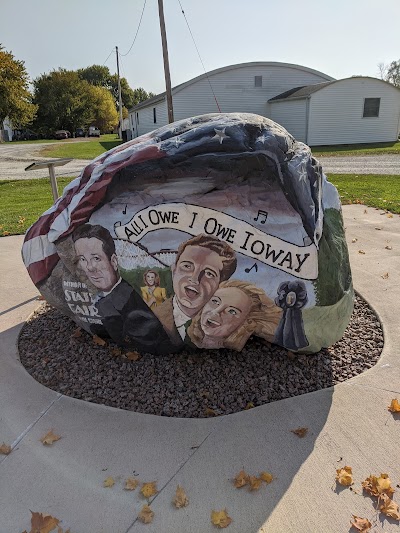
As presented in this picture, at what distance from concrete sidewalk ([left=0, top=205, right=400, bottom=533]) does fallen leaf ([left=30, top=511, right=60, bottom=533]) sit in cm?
5

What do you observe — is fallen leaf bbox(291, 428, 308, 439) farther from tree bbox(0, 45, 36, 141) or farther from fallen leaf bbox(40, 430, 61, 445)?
tree bbox(0, 45, 36, 141)

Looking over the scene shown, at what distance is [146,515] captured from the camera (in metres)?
2.46

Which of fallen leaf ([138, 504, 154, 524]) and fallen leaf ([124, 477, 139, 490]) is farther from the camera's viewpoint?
fallen leaf ([124, 477, 139, 490])

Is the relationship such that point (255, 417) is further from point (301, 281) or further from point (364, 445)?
point (301, 281)

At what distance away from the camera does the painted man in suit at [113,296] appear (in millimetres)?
3742

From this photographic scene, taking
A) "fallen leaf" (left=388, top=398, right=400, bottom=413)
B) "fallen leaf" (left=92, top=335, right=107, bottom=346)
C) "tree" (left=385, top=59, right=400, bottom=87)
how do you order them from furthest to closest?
"tree" (left=385, top=59, right=400, bottom=87), "fallen leaf" (left=92, top=335, right=107, bottom=346), "fallen leaf" (left=388, top=398, right=400, bottom=413)

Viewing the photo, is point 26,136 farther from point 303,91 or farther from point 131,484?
point 131,484

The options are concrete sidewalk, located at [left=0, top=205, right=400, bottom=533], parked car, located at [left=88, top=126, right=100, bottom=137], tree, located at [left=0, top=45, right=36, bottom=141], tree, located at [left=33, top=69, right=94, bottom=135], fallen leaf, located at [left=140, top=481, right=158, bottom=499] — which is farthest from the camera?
parked car, located at [left=88, top=126, right=100, bottom=137]

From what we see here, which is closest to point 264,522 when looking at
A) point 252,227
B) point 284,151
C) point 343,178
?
point 252,227

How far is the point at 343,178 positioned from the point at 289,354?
11.2 metres

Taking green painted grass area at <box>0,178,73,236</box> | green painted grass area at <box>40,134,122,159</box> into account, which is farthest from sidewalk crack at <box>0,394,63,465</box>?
green painted grass area at <box>40,134,122,159</box>

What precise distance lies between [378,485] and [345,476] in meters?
0.18

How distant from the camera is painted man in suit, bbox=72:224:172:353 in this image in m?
3.74

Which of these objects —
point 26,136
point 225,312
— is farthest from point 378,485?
point 26,136
